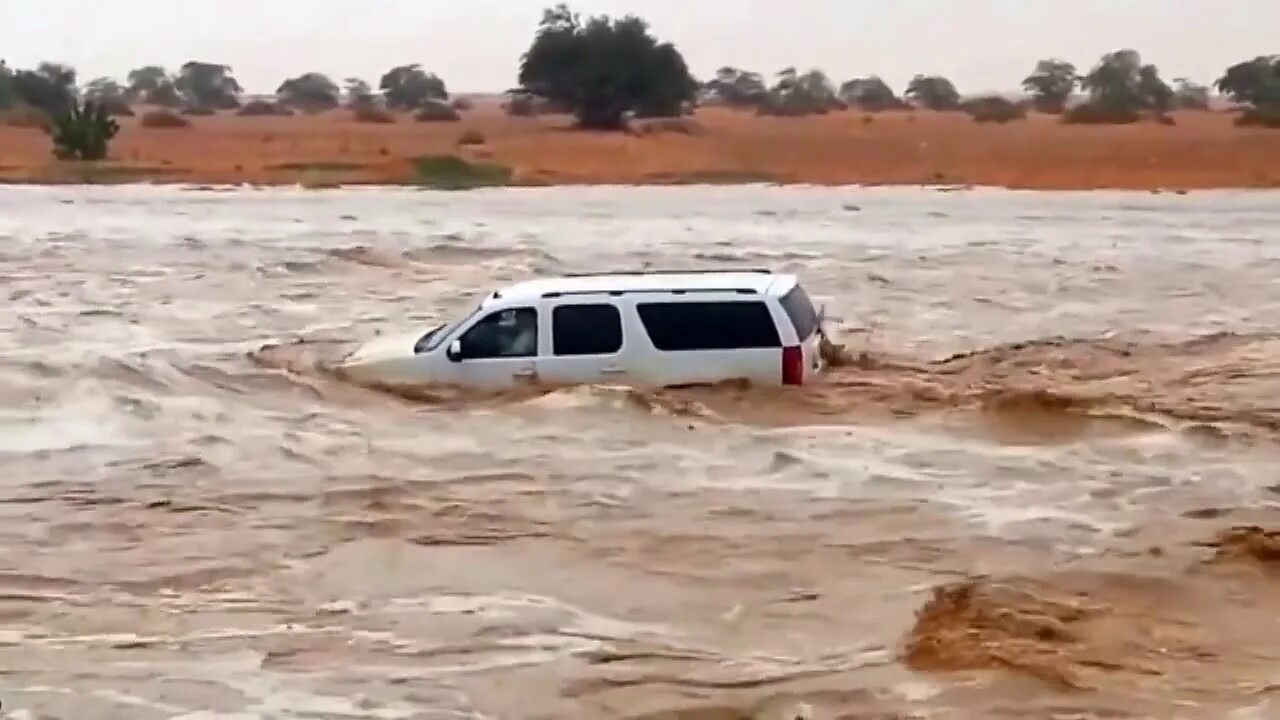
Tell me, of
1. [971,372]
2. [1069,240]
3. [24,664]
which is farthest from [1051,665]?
[1069,240]

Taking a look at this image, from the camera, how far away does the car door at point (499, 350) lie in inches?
627

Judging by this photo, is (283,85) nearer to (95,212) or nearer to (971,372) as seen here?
(95,212)

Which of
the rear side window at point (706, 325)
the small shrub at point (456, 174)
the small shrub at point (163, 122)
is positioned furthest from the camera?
the small shrub at point (163, 122)

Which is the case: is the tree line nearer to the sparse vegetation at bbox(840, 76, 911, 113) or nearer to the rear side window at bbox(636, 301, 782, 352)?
the sparse vegetation at bbox(840, 76, 911, 113)

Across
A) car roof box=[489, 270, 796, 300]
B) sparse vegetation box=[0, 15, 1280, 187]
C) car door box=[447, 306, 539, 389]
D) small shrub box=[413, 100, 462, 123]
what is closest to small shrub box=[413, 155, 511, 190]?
sparse vegetation box=[0, 15, 1280, 187]

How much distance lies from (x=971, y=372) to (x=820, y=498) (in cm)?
546

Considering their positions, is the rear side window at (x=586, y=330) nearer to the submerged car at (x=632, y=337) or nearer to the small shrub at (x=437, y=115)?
the submerged car at (x=632, y=337)

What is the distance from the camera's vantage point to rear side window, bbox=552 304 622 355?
15.9 m

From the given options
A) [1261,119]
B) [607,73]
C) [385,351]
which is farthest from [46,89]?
[385,351]

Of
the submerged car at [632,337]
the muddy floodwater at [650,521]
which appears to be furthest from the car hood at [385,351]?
the submerged car at [632,337]

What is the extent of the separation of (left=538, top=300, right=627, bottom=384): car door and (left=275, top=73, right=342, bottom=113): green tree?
321 ft

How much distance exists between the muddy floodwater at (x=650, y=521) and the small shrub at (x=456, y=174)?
21.5 m

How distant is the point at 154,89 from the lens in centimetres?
11631

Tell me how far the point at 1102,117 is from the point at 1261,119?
39.0ft
